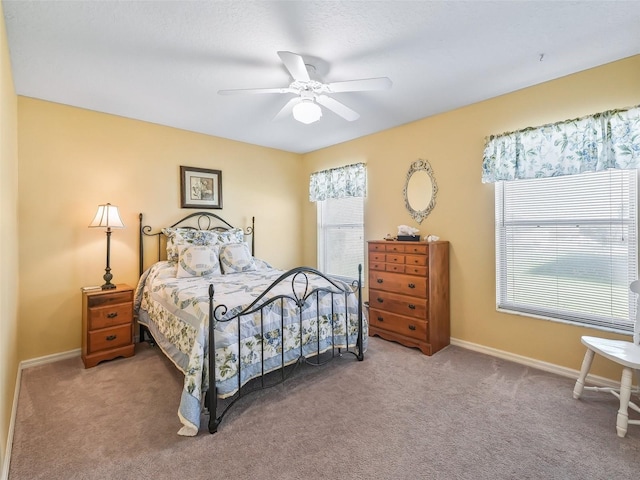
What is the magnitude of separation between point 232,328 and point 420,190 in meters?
2.68

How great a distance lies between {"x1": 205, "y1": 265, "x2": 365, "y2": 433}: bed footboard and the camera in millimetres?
2064

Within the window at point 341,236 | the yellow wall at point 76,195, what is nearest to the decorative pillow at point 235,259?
the yellow wall at point 76,195

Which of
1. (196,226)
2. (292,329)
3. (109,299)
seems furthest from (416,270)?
(109,299)

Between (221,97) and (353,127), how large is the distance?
166cm

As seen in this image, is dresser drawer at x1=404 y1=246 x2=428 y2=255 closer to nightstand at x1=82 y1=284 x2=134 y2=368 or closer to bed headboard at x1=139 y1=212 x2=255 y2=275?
bed headboard at x1=139 y1=212 x2=255 y2=275

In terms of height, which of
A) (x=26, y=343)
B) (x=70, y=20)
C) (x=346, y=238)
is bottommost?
(x=26, y=343)

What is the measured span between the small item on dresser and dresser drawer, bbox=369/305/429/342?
0.86m

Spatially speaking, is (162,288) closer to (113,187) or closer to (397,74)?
(113,187)

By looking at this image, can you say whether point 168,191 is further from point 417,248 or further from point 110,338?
point 417,248

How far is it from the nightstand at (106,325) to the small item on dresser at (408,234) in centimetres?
296

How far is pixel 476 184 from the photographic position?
10.4 ft

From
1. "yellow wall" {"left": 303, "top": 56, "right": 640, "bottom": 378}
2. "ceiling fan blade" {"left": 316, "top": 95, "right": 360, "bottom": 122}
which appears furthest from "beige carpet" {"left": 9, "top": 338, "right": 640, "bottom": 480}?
"ceiling fan blade" {"left": 316, "top": 95, "right": 360, "bottom": 122}

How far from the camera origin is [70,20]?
190 centimetres

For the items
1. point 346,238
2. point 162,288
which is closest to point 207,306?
point 162,288
